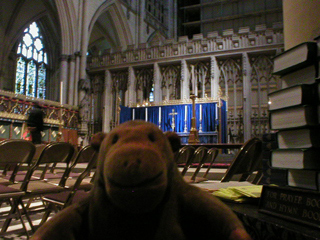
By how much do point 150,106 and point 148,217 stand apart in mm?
10753

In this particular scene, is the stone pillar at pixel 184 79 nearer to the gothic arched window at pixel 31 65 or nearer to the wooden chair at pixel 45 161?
the gothic arched window at pixel 31 65

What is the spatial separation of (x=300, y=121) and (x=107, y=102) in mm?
12475

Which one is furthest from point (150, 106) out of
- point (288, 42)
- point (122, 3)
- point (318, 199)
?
point (318, 199)

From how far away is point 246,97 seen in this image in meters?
10.9

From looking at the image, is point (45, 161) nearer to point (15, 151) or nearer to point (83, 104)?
point (15, 151)

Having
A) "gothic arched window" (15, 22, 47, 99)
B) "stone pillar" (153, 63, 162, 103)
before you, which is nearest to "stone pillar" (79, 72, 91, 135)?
"stone pillar" (153, 63, 162, 103)

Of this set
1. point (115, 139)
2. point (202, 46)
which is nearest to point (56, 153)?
point (115, 139)

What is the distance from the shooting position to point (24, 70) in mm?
15805

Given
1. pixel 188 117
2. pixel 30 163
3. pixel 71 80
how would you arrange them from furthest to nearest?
pixel 71 80 < pixel 188 117 < pixel 30 163

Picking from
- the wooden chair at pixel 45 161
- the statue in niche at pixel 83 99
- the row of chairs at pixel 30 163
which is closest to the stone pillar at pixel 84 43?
the statue in niche at pixel 83 99

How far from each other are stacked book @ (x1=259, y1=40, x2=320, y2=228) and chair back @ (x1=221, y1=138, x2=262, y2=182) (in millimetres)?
270

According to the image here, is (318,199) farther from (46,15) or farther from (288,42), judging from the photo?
(46,15)

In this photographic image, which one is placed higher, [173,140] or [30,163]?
[173,140]

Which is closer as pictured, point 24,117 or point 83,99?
point 24,117
